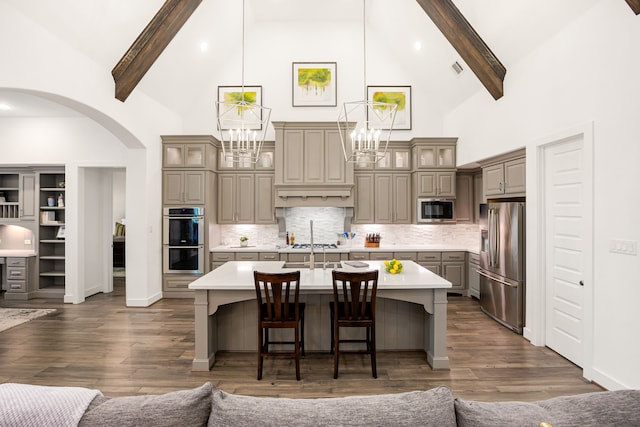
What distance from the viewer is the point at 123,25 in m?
4.19

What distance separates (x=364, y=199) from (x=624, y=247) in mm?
4040

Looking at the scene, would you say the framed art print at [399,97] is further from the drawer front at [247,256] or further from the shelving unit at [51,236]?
the shelving unit at [51,236]

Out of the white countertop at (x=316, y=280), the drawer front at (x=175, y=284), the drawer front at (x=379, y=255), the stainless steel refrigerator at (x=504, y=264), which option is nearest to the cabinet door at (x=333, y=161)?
the drawer front at (x=379, y=255)

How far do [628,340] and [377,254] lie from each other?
365cm

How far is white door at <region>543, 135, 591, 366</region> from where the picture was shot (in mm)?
3289

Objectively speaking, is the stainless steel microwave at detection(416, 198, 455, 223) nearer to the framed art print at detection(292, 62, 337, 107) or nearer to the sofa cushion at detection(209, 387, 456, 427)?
the framed art print at detection(292, 62, 337, 107)

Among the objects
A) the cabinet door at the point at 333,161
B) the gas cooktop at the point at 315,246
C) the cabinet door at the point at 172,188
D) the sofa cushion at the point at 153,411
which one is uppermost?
the cabinet door at the point at 333,161

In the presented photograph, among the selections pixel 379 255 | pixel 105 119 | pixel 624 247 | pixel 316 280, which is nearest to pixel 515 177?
pixel 624 247

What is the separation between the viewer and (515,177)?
440 cm

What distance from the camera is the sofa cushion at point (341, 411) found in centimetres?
113

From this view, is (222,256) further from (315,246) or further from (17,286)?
(17,286)

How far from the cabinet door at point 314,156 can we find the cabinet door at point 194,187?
184cm

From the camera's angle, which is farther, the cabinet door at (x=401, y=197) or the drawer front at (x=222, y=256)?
the cabinet door at (x=401, y=197)

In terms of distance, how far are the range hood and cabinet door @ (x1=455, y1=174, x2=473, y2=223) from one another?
7.11ft
